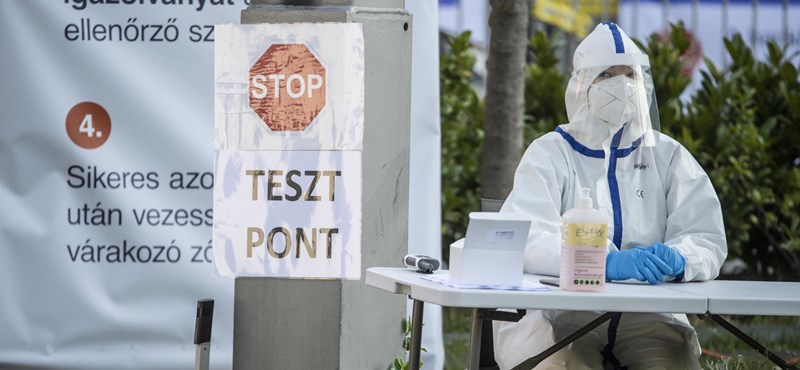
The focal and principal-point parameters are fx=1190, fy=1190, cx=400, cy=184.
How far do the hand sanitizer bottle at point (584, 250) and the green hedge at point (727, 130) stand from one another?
440cm

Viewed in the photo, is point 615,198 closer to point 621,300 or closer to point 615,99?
point 615,99

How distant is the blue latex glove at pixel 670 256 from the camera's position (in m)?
3.62

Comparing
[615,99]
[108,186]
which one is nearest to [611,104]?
[615,99]

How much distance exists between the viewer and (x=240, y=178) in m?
4.17

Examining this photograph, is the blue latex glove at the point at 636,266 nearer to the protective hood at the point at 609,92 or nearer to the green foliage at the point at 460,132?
the protective hood at the point at 609,92

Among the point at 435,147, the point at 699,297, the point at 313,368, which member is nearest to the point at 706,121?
the point at 435,147

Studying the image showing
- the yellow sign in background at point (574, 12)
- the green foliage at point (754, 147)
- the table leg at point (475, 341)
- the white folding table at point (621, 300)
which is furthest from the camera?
the yellow sign in background at point (574, 12)

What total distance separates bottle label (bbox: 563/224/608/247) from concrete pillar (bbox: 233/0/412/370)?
42.1 inches

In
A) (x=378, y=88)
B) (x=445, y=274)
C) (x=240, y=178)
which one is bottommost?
(x=445, y=274)

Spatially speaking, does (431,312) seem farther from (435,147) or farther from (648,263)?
(648,263)

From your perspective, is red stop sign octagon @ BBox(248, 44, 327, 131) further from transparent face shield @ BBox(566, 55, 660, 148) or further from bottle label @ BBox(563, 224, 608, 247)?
bottle label @ BBox(563, 224, 608, 247)

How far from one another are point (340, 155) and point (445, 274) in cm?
67

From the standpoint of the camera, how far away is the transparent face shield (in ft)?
13.1

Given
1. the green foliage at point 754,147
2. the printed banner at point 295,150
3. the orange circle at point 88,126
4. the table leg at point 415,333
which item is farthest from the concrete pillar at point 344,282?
the green foliage at point 754,147
